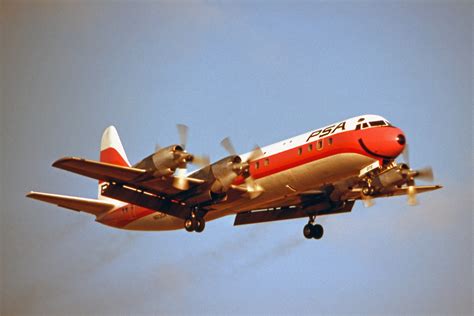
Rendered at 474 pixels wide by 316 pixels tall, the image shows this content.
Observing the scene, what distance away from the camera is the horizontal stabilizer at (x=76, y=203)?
33.9 metres

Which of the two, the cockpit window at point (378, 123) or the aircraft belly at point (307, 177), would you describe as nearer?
the aircraft belly at point (307, 177)

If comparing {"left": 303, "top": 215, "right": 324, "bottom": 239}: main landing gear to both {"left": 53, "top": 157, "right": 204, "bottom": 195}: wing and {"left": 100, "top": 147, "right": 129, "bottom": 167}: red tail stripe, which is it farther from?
{"left": 100, "top": 147, "right": 129, "bottom": 167}: red tail stripe

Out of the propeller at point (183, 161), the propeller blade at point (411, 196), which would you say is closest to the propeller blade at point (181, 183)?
the propeller at point (183, 161)

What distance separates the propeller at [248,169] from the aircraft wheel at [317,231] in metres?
6.33

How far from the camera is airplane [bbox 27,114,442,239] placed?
32.8m

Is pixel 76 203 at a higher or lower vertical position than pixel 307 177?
lower

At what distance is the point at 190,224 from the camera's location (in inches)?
1385

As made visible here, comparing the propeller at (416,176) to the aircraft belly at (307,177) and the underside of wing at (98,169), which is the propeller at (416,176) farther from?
the underside of wing at (98,169)

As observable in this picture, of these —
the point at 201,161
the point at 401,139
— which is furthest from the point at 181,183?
the point at 401,139

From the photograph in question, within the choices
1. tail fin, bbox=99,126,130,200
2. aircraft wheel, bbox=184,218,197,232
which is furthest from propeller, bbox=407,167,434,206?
tail fin, bbox=99,126,130,200

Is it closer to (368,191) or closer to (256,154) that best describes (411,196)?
(368,191)

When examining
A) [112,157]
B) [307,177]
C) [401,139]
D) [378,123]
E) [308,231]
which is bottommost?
[308,231]

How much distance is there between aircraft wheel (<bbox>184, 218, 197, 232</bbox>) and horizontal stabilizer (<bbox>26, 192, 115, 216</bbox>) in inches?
216

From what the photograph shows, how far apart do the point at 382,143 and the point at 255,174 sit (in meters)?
5.92
